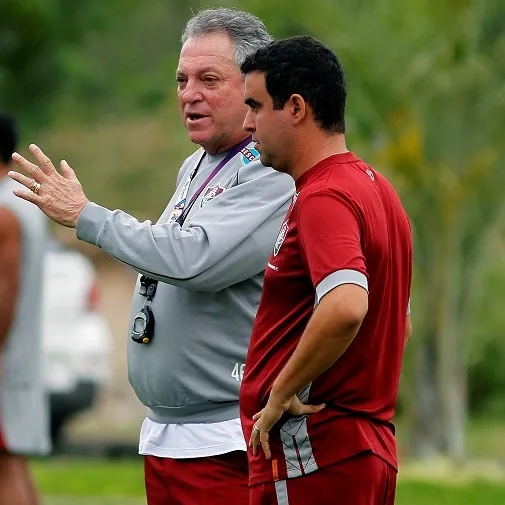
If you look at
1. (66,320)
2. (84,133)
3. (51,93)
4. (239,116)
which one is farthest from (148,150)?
(239,116)

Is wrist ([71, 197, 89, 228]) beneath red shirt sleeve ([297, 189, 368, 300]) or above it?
above

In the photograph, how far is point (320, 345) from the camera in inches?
142

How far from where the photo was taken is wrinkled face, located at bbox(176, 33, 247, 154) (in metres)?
4.64

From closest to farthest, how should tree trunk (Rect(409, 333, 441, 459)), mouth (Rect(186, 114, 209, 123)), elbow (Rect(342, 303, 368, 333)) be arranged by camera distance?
elbow (Rect(342, 303, 368, 333))
mouth (Rect(186, 114, 209, 123))
tree trunk (Rect(409, 333, 441, 459))

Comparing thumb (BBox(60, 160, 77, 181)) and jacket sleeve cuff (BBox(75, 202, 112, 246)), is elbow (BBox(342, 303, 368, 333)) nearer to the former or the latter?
jacket sleeve cuff (BBox(75, 202, 112, 246))

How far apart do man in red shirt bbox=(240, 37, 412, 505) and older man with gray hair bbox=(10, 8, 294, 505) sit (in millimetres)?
511

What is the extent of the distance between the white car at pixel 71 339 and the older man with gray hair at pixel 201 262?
809 centimetres

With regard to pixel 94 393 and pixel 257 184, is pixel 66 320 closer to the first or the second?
pixel 94 393

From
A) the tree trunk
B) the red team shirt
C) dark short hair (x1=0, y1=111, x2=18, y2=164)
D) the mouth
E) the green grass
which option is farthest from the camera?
the tree trunk

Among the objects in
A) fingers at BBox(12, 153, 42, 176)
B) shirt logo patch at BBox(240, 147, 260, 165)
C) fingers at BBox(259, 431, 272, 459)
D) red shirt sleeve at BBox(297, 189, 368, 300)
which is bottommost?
fingers at BBox(259, 431, 272, 459)

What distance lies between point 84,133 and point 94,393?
1531 cm

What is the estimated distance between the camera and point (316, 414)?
382 cm

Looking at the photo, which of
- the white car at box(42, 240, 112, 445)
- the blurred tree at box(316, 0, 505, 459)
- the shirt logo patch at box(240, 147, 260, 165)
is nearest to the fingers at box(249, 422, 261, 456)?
the shirt logo patch at box(240, 147, 260, 165)

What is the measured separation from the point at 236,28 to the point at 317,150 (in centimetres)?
102
